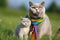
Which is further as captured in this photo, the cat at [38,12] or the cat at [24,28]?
the cat at [24,28]

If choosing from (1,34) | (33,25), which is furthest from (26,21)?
(1,34)

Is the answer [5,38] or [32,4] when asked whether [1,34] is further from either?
[32,4]

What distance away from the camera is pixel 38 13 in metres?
6.37

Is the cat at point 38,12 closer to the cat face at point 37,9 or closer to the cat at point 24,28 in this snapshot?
the cat face at point 37,9

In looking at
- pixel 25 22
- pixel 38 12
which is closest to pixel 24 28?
pixel 25 22

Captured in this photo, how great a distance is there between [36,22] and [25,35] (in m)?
0.38

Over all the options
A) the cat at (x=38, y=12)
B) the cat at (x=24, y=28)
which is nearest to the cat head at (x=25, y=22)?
the cat at (x=24, y=28)

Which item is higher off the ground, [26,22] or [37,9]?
[37,9]

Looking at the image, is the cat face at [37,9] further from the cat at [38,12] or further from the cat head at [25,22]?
the cat head at [25,22]

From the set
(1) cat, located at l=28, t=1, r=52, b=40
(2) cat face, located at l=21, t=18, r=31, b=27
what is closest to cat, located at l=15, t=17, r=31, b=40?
(2) cat face, located at l=21, t=18, r=31, b=27

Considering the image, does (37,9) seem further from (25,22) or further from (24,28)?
(24,28)

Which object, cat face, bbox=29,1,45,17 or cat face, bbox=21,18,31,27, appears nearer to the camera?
cat face, bbox=29,1,45,17

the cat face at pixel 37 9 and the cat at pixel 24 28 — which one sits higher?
the cat face at pixel 37 9

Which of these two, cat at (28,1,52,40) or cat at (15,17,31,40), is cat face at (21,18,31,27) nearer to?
cat at (15,17,31,40)
